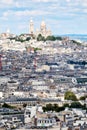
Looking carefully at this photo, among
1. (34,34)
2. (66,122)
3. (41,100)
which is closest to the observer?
(66,122)

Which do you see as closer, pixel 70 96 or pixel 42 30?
pixel 70 96

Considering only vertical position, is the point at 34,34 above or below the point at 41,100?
below

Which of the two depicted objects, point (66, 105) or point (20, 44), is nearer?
point (66, 105)

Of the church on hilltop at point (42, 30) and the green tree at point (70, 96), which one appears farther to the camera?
the church on hilltop at point (42, 30)

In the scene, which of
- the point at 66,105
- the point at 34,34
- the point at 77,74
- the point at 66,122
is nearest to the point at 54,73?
the point at 77,74

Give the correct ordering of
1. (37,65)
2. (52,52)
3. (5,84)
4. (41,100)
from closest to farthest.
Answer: (41,100)
(5,84)
(37,65)
(52,52)

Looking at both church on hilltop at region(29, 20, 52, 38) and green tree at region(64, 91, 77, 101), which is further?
church on hilltop at region(29, 20, 52, 38)

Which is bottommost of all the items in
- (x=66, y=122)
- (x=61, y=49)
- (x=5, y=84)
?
(x=61, y=49)

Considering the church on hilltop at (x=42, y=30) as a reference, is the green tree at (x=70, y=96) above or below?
above

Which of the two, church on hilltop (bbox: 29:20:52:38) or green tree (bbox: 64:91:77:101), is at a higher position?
green tree (bbox: 64:91:77:101)

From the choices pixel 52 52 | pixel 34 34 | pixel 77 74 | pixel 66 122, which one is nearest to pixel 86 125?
pixel 66 122

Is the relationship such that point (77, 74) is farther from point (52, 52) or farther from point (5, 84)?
point (52, 52)
